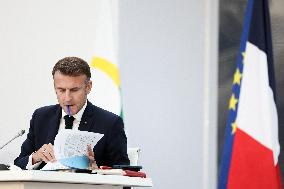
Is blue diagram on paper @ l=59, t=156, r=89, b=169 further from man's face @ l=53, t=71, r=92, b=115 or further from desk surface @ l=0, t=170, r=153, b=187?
man's face @ l=53, t=71, r=92, b=115

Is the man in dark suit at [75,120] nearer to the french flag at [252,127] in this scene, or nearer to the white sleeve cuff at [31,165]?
the white sleeve cuff at [31,165]

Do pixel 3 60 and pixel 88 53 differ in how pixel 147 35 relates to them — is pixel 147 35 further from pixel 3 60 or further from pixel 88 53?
pixel 3 60

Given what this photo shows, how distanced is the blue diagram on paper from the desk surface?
181 millimetres

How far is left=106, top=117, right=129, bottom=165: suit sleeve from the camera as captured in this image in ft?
13.9

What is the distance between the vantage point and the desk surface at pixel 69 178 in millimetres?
3117

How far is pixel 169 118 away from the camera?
6.11 m

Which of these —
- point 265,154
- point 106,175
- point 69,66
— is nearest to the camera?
point 106,175

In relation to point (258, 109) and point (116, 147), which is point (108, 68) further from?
point (116, 147)

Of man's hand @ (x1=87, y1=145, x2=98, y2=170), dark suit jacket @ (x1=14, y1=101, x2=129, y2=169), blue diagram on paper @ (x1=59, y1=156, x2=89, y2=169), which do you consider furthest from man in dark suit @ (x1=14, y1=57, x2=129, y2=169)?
blue diagram on paper @ (x1=59, y1=156, x2=89, y2=169)

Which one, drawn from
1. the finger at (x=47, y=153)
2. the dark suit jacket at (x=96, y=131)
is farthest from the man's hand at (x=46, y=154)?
the dark suit jacket at (x=96, y=131)

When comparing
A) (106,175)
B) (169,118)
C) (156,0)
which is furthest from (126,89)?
(106,175)

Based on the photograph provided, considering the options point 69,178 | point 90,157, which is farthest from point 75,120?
point 69,178

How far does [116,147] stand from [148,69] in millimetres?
1965

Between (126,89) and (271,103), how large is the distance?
1.31m
